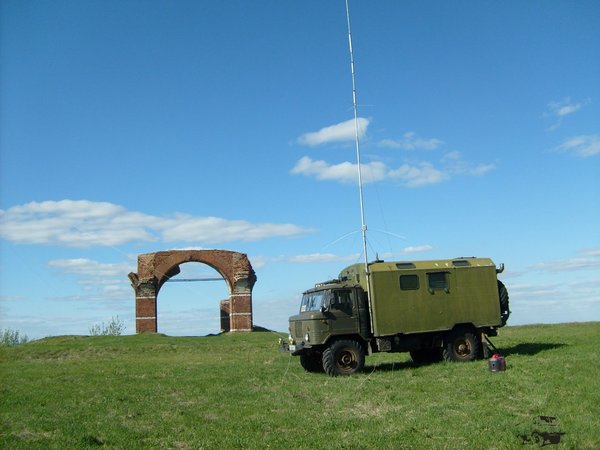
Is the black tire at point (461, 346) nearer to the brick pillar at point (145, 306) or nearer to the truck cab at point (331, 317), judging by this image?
the truck cab at point (331, 317)

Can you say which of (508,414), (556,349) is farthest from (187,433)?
(556,349)

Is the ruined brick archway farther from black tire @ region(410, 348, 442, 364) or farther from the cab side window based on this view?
the cab side window

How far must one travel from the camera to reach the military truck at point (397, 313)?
17.6 meters

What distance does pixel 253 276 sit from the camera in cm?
4769

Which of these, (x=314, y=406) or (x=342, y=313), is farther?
(x=342, y=313)

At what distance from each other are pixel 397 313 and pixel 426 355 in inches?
112

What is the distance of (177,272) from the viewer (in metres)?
47.7

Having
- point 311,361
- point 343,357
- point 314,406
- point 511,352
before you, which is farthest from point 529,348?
point 314,406

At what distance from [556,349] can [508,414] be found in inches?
416

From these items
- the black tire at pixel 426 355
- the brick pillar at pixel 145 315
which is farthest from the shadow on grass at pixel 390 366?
the brick pillar at pixel 145 315

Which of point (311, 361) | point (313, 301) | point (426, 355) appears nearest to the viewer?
point (313, 301)

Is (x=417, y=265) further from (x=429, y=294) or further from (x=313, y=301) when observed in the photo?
(x=313, y=301)

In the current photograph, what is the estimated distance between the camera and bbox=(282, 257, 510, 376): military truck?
1759cm

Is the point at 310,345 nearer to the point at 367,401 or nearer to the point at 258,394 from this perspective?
the point at 258,394
